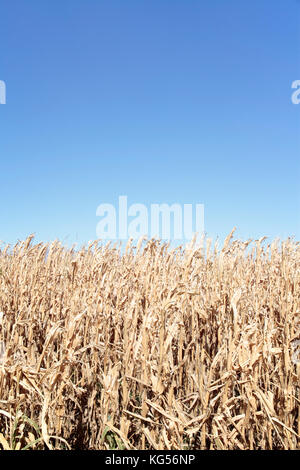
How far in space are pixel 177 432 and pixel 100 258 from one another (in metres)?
1.78

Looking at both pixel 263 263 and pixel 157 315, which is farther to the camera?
pixel 263 263

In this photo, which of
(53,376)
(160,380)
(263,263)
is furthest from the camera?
(263,263)

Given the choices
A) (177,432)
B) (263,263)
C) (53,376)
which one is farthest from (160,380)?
(263,263)

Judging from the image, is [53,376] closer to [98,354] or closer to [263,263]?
[98,354]

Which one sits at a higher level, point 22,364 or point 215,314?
point 215,314

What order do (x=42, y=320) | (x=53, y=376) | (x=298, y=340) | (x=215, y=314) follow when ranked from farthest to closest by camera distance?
(x=42, y=320) < (x=215, y=314) < (x=298, y=340) < (x=53, y=376)

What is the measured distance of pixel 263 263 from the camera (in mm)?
5391

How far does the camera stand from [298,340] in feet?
7.04

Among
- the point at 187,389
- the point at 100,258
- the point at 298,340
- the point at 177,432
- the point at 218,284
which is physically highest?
the point at 100,258

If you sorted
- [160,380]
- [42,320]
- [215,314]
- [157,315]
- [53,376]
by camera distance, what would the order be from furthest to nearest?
1. [42,320]
2. [215,314]
3. [157,315]
4. [160,380]
5. [53,376]

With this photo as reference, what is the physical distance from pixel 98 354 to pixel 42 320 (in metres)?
0.76
